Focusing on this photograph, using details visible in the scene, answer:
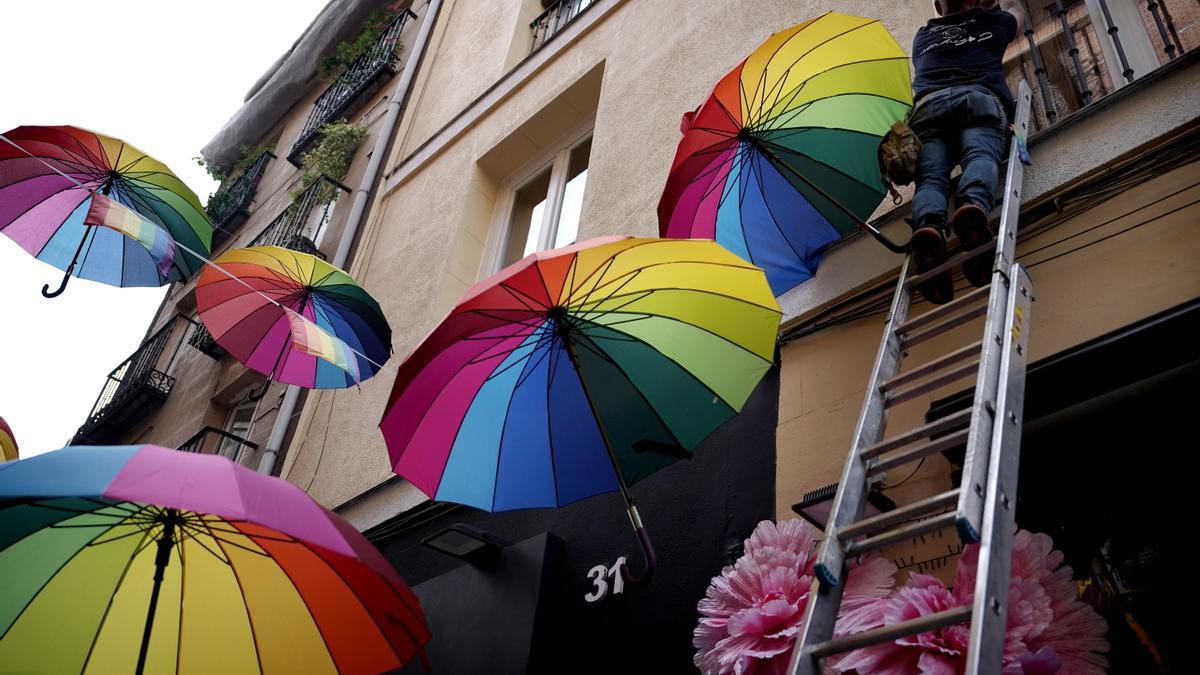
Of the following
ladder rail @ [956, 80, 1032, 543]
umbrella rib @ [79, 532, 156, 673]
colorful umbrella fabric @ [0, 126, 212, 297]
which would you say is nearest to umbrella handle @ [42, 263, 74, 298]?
colorful umbrella fabric @ [0, 126, 212, 297]

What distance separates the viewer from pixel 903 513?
245 centimetres

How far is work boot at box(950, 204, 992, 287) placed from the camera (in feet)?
11.5

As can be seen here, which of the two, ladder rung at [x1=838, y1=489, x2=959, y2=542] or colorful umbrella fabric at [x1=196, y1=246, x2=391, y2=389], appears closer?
ladder rung at [x1=838, y1=489, x2=959, y2=542]

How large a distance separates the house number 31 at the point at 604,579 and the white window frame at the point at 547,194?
3722mm

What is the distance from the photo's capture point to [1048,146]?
13.2ft

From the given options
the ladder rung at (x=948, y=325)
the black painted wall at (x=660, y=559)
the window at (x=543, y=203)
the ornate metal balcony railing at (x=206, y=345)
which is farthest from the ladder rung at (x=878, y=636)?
the ornate metal balcony railing at (x=206, y=345)

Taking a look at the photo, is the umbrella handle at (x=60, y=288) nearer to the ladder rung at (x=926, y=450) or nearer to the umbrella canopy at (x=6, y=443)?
the umbrella canopy at (x=6, y=443)

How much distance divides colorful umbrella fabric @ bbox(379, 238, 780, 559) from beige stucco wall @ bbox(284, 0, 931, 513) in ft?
7.60

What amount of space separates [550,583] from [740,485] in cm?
125

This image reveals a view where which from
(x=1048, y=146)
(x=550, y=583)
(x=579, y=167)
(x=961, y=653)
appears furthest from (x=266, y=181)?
(x=961, y=653)

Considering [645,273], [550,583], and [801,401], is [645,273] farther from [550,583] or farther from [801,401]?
[550,583]

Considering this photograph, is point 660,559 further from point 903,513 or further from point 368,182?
point 368,182

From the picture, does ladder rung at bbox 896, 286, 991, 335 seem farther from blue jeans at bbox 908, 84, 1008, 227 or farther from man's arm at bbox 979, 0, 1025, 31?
man's arm at bbox 979, 0, 1025, 31

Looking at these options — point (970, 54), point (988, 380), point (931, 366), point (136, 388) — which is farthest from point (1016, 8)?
point (136, 388)
